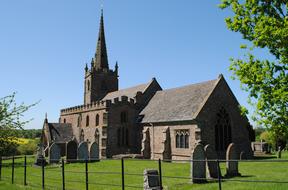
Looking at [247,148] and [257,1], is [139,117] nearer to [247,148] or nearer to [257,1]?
[247,148]

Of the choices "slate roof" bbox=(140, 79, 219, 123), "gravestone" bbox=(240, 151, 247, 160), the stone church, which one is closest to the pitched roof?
the stone church

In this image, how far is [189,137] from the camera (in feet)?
102

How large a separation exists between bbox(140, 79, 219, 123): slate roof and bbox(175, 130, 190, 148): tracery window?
133cm

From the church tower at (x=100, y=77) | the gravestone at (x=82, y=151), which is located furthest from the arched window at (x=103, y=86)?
the gravestone at (x=82, y=151)

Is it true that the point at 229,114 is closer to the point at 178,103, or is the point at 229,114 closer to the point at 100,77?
the point at 178,103

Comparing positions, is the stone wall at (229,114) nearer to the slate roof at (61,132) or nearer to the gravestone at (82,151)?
the gravestone at (82,151)

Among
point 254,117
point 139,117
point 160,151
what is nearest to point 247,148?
point 160,151

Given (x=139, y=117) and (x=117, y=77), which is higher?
(x=117, y=77)

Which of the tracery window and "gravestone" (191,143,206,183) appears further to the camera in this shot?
the tracery window

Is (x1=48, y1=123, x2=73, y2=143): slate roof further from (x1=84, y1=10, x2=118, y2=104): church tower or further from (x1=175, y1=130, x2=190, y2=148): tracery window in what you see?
(x1=175, y1=130, x2=190, y2=148): tracery window

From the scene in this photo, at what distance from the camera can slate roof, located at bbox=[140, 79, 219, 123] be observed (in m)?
32.0

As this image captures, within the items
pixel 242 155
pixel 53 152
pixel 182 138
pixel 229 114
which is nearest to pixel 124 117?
pixel 182 138

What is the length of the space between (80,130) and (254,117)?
3650 centimetres

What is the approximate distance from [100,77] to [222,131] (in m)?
27.3
